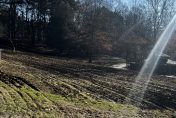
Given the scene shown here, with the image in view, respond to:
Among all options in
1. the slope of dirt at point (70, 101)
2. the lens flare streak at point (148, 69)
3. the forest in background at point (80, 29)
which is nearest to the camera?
the slope of dirt at point (70, 101)

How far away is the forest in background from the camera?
48.5 meters

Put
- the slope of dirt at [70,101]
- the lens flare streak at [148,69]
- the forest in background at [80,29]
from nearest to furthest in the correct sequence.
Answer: the slope of dirt at [70,101] → the lens flare streak at [148,69] → the forest in background at [80,29]

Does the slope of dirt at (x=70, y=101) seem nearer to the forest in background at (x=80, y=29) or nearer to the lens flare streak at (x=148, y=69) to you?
the lens flare streak at (x=148, y=69)

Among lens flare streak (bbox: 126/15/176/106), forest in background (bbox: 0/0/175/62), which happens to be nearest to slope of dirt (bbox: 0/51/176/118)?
lens flare streak (bbox: 126/15/176/106)

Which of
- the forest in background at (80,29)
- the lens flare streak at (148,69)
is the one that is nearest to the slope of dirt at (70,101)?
the lens flare streak at (148,69)

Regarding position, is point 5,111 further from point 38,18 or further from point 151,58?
point 38,18

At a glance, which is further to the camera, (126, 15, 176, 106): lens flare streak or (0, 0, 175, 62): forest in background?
(0, 0, 175, 62): forest in background

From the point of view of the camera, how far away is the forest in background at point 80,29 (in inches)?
1908

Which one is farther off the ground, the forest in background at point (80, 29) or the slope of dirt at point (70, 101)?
the forest in background at point (80, 29)

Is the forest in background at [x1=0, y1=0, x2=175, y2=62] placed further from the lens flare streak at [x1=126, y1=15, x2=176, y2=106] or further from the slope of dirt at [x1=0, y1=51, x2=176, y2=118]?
the slope of dirt at [x1=0, y1=51, x2=176, y2=118]

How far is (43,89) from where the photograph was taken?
54.5 feet

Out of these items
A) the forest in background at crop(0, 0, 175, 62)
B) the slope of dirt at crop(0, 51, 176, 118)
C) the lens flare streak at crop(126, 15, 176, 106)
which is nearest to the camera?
the slope of dirt at crop(0, 51, 176, 118)

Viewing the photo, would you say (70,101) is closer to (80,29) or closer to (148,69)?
(148,69)

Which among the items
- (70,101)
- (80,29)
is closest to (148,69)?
(80,29)
